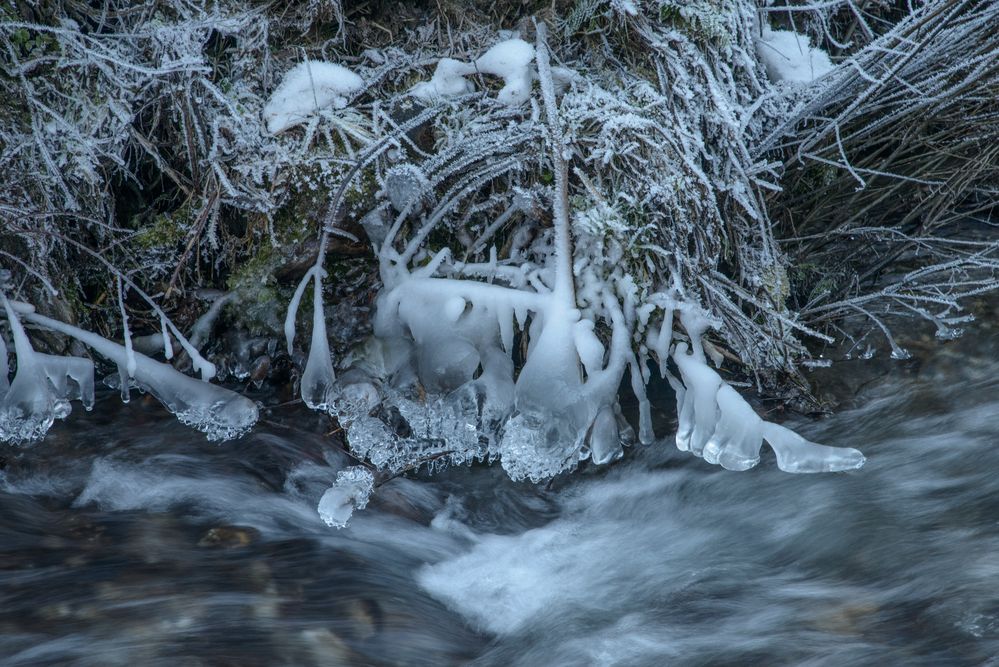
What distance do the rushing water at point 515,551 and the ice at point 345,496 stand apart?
0.07 m

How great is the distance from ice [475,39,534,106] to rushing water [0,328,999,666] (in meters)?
1.39

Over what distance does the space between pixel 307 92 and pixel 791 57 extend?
1935 millimetres

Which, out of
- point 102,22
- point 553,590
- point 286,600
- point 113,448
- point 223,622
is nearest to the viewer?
point 223,622

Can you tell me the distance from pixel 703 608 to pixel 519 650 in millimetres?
520

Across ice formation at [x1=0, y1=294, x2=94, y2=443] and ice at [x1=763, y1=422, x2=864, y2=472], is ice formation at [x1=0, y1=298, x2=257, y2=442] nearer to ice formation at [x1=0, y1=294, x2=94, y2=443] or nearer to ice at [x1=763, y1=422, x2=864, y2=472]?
ice formation at [x1=0, y1=294, x2=94, y2=443]

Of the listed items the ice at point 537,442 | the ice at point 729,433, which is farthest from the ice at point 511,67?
the ice at point 537,442

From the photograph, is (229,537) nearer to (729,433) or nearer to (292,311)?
(292,311)

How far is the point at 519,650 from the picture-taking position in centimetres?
223

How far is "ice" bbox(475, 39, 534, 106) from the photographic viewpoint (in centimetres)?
304

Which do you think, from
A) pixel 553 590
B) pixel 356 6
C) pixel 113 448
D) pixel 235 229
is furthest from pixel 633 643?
pixel 356 6

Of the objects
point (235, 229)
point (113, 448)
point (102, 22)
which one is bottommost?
point (113, 448)

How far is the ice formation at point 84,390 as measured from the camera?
2.80m

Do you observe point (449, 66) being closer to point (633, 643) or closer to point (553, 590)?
point (553, 590)

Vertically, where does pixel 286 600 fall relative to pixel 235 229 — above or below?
below
